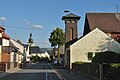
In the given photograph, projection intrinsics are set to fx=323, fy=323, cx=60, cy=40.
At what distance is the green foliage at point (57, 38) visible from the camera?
115 m

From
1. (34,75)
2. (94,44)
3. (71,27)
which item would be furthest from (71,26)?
(34,75)

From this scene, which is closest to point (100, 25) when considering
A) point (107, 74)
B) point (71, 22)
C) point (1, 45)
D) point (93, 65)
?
point (71, 22)

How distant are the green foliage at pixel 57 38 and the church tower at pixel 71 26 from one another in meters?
45.0

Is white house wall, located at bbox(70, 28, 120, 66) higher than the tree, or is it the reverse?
the tree

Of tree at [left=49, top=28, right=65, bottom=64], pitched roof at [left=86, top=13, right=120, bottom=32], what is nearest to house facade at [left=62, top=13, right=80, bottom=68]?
pitched roof at [left=86, top=13, right=120, bottom=32]

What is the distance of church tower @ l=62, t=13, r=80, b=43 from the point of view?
6875 centimetres

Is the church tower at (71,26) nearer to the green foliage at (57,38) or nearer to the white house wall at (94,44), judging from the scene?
the white house wall at (94,44)

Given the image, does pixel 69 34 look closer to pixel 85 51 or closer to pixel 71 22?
pixel 71 22

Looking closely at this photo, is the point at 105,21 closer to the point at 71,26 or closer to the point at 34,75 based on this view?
the point at 71,26

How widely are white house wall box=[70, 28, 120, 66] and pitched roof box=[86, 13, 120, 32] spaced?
8891 millimetres

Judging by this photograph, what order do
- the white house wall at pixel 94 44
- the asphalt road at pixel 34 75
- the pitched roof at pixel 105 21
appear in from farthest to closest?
the pitched roof at pixel 105 21 < the white house wall at pixel 94 44 < the asphalt road at pixel 34 75

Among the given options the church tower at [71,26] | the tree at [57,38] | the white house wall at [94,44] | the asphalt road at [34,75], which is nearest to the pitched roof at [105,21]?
the church tower at [71,26]

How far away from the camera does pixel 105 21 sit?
64000mm

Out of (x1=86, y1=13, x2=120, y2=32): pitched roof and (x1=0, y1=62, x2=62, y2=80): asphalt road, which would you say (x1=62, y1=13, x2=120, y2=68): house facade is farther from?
(x1=0, y1=62, x2=62, y2=80): asphalt road
